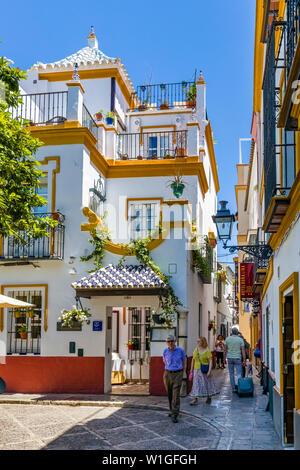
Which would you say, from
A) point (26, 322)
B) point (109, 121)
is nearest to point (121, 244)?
point (26, 322)

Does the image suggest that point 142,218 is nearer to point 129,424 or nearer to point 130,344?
point 130,344

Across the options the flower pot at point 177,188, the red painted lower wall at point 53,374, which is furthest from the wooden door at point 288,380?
the flower pot at point 177,188

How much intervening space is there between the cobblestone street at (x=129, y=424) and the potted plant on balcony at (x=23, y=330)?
1653 millimetres

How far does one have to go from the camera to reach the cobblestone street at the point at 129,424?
30.4 ft

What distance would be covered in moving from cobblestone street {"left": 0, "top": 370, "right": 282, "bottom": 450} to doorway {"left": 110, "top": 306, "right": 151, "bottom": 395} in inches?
143

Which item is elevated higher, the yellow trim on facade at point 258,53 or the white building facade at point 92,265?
the yellow trim on facade at point 258,53

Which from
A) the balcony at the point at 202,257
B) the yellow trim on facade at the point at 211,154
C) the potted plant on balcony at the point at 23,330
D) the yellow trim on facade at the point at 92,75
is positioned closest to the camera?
the potted plant on balcony at the point at 23,330

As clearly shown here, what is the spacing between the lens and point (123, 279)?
14.9m

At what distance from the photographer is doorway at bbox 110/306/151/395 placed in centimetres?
1841

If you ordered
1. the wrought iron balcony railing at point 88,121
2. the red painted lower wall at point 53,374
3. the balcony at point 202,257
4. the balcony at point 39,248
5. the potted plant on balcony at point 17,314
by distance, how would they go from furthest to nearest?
the wrought iron balcony railing at point 88,121
the balcony at point 202,257
the potted plant on balcony at point 17,314
the balcony at point 39,248
the red painted lower wall at point 53,374

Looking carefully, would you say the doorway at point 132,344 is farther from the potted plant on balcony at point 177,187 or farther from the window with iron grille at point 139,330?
the potted plant on balcony at point 177,187

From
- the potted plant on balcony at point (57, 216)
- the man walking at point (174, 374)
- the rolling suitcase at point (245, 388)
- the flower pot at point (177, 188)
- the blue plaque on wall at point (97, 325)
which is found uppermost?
the flower pot at point (177, 188)

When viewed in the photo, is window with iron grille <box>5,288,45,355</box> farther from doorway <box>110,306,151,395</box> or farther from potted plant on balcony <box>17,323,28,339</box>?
doorway <box>110,306,151,395</box>

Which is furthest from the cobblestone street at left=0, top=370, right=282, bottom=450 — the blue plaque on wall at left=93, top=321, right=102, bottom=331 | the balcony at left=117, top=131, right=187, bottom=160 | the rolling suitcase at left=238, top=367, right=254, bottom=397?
the balcony at left=117, top=131, right=187, bottom=160
